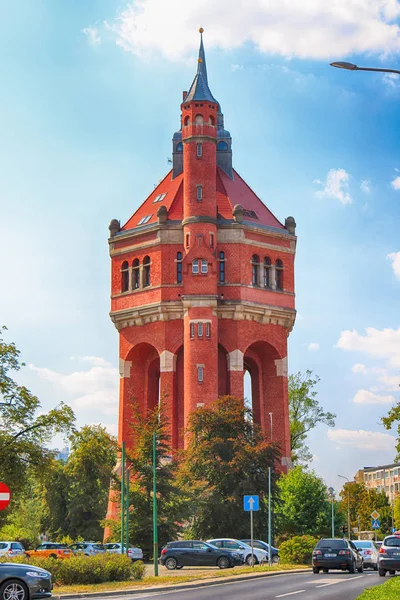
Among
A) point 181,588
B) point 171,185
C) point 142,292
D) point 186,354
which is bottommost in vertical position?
point 181,588

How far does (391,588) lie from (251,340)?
160 ft

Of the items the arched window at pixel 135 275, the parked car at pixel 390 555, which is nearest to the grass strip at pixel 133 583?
the parked car at pixel 390 555

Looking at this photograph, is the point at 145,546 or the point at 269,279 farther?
the point at 269,279

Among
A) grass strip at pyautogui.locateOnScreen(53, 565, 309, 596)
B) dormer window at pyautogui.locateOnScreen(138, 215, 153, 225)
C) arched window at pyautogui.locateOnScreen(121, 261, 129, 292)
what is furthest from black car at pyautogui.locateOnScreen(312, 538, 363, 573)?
dormer window at pyautogui.locateOnScreen(138, 215, 153, 225)

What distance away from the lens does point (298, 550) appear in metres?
44.8

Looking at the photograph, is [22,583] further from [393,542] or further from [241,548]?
[241,548]

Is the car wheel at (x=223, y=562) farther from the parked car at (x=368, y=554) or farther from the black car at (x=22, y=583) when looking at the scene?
the black car at (x=22, y=583)

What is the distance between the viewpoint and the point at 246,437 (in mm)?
59781

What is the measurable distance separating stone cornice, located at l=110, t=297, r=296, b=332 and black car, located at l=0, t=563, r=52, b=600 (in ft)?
160

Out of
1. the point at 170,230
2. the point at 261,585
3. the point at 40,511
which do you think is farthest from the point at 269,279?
the point at 261,585

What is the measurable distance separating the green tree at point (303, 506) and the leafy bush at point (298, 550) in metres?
17.6

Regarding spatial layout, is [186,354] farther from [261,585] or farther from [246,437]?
[261,585]

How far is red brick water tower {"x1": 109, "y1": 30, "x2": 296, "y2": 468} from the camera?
70375mm

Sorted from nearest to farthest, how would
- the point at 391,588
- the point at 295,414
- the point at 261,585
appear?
the point at 391,588, the point at 261,585, the point at 295,414
